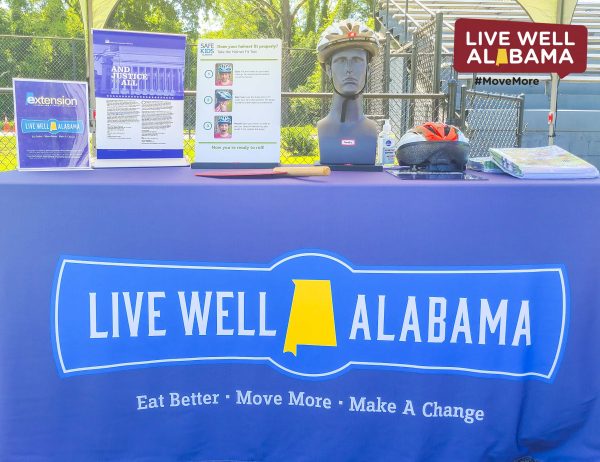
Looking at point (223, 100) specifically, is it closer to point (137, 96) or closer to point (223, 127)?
point (223, 127)

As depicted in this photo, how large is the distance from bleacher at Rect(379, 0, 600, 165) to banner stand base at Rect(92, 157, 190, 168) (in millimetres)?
4447

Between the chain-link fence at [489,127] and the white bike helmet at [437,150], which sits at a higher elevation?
the chain-link fence at [489,127]

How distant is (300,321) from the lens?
143 centimetres

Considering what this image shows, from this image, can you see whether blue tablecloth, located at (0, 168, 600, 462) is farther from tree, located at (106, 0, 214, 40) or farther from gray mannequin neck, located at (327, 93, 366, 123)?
tree, located at (106, 0, 214, 40)

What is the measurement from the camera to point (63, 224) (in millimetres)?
1382

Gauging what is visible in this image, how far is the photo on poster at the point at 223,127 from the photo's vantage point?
175 cm

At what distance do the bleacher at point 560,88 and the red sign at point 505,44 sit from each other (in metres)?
2.05

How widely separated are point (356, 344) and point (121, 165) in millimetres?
943

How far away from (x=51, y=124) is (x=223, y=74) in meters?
0.53

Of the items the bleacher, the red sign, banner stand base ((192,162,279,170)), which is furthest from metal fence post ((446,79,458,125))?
the bleacher

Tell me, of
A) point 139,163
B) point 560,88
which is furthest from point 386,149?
point 560,88

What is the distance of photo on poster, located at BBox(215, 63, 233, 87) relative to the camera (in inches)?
68.3

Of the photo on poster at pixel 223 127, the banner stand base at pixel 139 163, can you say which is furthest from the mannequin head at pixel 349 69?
the banner stand base at pixel 139 163

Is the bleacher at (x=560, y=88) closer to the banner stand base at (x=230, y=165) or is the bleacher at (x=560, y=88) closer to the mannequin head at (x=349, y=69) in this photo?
the mannequin head at (x=349, y=69)
